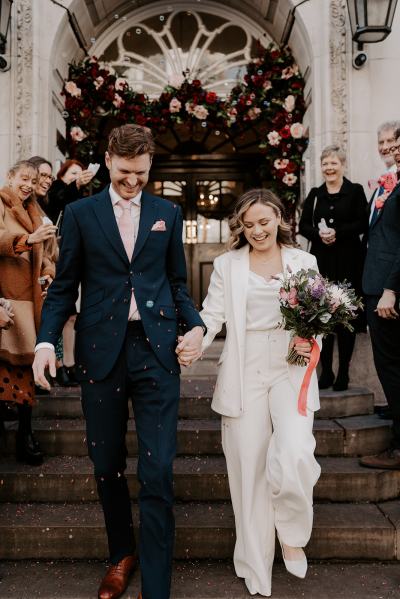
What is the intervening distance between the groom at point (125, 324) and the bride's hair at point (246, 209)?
573mm

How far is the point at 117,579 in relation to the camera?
2.94 meters

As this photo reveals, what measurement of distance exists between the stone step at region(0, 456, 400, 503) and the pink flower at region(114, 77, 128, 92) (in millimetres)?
4949

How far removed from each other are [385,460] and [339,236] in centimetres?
200

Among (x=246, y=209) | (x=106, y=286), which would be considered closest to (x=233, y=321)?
(x=246, y=209)

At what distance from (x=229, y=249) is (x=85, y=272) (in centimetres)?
96

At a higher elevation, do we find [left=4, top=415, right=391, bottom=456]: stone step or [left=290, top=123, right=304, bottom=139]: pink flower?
[left=290, top=123, right=304, bottom=139]: pink flower

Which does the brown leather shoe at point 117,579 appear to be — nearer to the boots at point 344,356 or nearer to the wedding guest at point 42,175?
the boots at point 344,356

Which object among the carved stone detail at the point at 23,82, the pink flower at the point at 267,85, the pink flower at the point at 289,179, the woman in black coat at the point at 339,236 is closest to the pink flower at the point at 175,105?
the pink flower at the point at 267,85

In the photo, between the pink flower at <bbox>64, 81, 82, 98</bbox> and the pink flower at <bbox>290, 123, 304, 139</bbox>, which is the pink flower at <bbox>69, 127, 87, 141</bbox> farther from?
the pink flower at <bbox>290, 123, 304, 139</bbox>

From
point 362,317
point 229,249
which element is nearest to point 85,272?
point 229,249

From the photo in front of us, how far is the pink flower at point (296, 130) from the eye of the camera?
6.60 m

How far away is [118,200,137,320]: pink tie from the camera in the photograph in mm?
2732

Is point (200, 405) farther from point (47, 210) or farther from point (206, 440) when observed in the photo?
point (47, 210)

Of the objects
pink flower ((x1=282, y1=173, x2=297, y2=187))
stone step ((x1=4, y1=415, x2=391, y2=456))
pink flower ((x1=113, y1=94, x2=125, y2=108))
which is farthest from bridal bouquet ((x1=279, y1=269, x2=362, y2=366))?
pink flower ((x1=113, y1=94, x2=125, y2=108))
